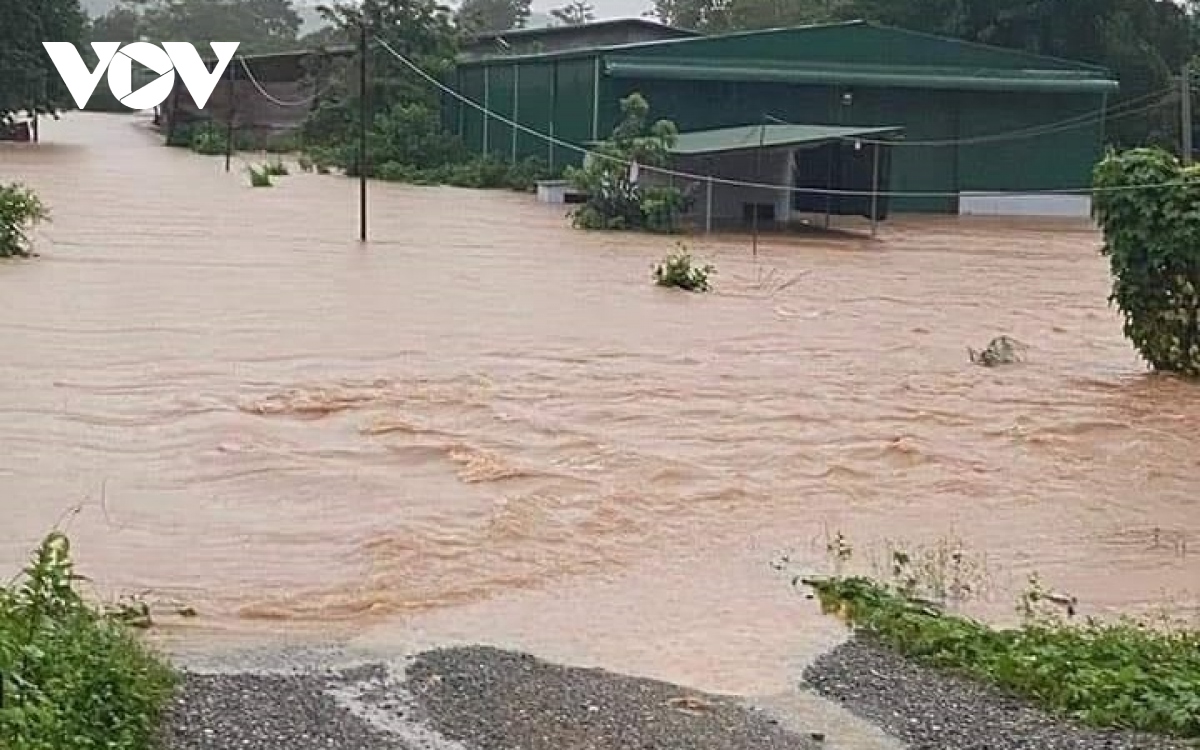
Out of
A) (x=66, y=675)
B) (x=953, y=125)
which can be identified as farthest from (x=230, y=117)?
(x=66, y=675)

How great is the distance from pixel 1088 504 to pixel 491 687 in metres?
5.66

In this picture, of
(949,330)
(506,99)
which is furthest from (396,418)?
(506,99)

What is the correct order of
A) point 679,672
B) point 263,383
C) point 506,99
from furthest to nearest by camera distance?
point 506,99 → point 263,383 → point 679,672

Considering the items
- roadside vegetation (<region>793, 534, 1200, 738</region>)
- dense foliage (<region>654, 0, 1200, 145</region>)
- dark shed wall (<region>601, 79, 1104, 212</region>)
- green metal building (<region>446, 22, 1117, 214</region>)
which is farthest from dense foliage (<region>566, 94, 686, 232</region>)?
roadside vegetation (<region>793, 534, 1200, 738</region>)

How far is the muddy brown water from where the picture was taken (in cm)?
814

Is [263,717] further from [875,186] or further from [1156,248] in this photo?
[875,186]

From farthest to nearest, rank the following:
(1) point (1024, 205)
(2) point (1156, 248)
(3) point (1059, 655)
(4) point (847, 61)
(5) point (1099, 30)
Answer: (5) point (1099, 30) → (1) point (1024, 205) → (4) point (847, 61) → (2) point (1156, 248) → (3) point (1059, 655)

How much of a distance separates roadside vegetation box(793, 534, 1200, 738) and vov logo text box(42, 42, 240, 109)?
83.2ft

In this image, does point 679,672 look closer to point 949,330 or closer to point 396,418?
point 396,418

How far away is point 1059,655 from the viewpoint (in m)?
6.55

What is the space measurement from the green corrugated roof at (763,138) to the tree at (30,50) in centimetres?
1936

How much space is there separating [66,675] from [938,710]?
9.74 feet

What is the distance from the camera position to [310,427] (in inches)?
468

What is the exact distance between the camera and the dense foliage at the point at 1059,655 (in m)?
5.89
